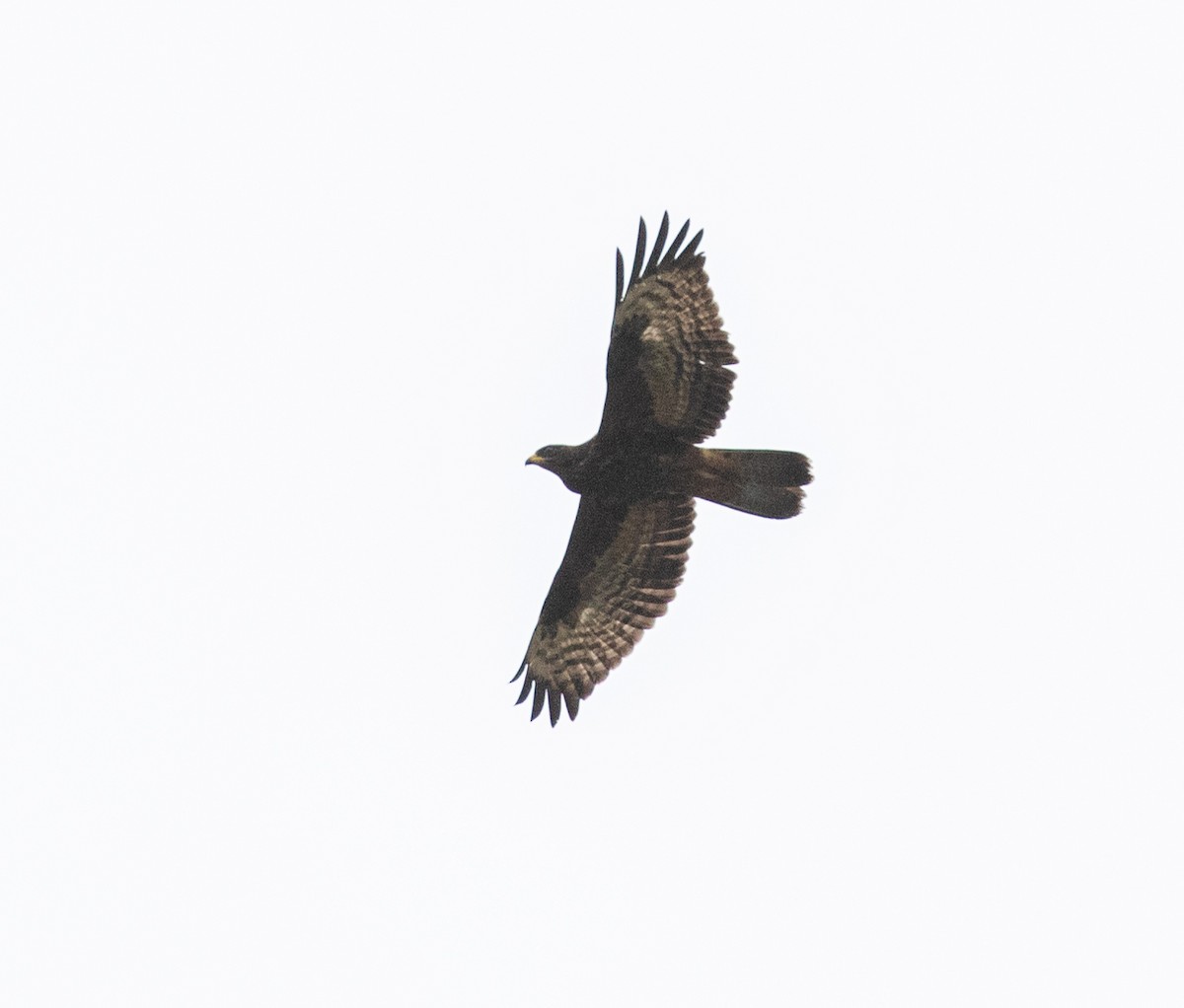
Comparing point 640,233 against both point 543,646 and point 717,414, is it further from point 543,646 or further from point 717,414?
point 543,646

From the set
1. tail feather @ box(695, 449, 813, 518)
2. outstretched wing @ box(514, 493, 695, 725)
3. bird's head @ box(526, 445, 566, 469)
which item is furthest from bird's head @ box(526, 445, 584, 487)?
tail feather @ box(695, 449, 813, 518)

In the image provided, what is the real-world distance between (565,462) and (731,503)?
1.13m

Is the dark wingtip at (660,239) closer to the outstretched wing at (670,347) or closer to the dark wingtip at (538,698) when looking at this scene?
the outstretched wing at (670,347)

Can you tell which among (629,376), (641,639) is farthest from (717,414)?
(641,639)

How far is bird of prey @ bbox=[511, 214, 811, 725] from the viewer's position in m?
13.7

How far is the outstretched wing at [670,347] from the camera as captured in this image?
13633 millimetres

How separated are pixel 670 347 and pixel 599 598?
2.06 m

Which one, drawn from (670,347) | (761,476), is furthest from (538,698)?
(670,347)

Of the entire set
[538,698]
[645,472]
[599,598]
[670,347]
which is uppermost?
[670,347]

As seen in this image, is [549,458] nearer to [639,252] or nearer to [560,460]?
[560,460]

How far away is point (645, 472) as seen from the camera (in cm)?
1400

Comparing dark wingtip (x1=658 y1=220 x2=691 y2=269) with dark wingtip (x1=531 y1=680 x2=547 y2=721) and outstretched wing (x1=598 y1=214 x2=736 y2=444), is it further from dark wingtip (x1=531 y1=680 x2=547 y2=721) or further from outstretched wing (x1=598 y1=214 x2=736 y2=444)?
dark wingtip (x1=531 y1=680 x2=547 y2=721)

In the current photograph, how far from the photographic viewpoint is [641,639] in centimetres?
1477

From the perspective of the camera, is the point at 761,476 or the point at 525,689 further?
the point at 525,689
